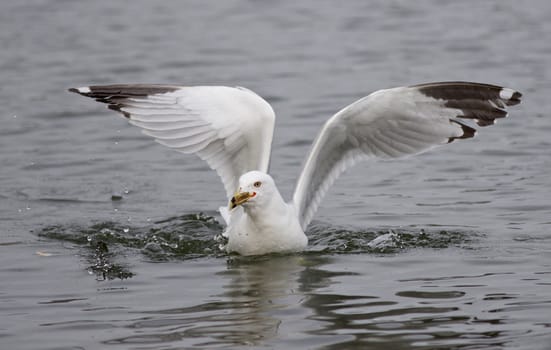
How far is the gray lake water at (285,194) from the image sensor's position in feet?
22.1

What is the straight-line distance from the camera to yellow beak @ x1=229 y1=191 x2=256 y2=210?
8102mm

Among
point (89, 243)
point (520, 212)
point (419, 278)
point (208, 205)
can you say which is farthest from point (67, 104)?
point (419, 278)

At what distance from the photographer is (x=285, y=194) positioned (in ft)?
34.3

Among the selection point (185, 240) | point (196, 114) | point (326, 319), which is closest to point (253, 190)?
point (196, 114)

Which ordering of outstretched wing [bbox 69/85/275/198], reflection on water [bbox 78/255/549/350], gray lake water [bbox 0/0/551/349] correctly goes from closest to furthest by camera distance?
1. reflection on water [bbox 78/255/549/350]
2. gray lake water [bbox 0/0/551/349]
3. outstretched wing [bbox 69/85/275/198]

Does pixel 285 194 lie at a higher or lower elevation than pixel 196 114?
lower

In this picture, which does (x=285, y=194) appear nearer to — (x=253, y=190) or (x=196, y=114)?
(x=196, y=114)

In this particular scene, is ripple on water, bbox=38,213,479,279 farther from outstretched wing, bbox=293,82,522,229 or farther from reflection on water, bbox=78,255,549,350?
reflection on water, bbox=78,255,549,350

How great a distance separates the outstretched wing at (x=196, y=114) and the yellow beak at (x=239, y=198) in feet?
2.15

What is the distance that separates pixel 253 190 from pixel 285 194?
2.30 metres

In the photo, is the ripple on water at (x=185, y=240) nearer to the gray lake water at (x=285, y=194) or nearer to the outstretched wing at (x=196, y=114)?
the gray lake water at (x=285, y=194)

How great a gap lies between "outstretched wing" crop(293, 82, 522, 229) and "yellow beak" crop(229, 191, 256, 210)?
0.73 meters

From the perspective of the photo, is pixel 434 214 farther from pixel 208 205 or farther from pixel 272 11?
pixel 272 11

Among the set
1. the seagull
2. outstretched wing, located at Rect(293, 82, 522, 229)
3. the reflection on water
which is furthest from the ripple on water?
the reflection on water
